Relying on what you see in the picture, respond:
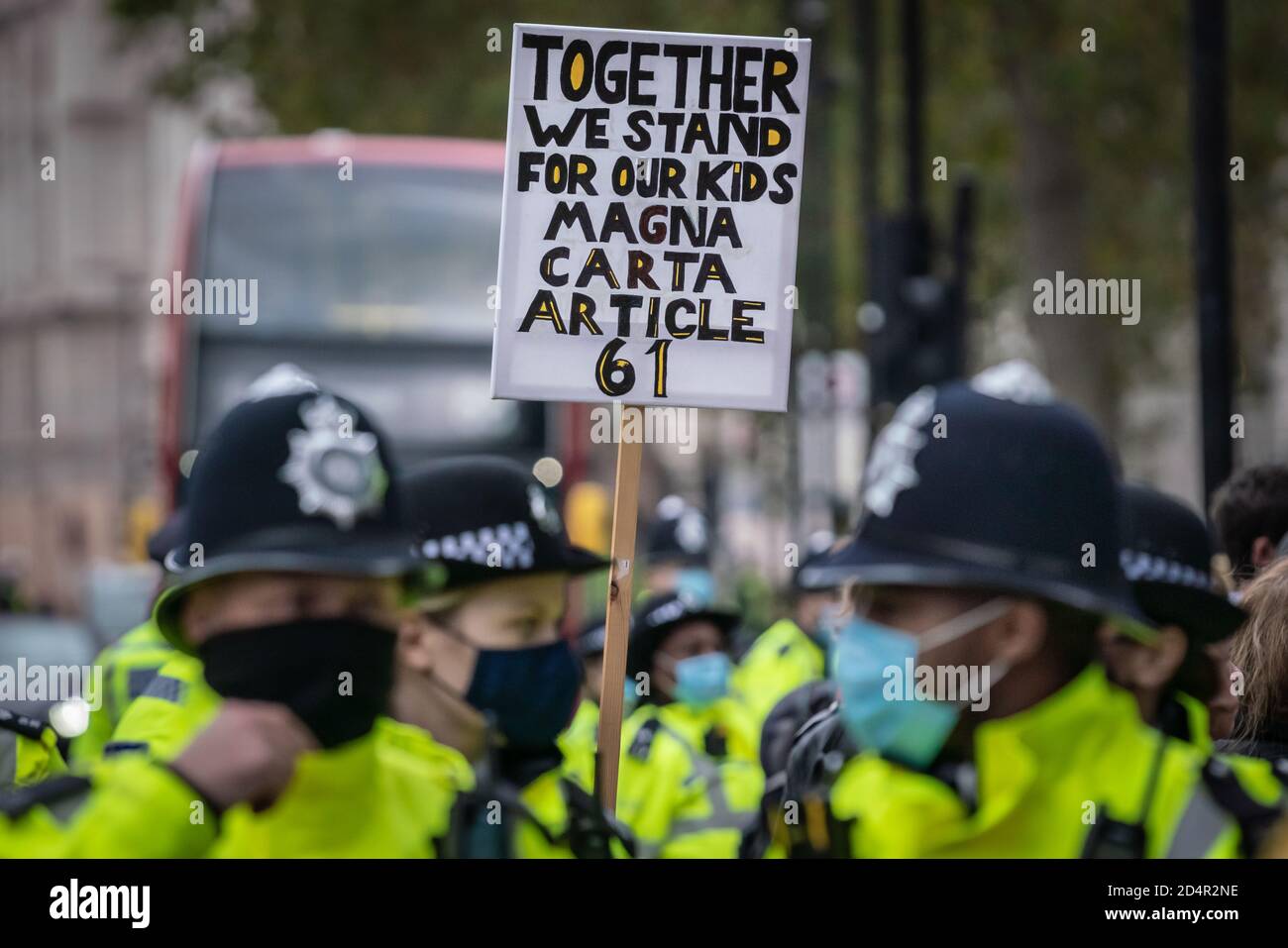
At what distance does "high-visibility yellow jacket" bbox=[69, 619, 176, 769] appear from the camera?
16.7 feet

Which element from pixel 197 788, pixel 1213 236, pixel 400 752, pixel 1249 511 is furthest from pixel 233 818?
pixel 1213 236

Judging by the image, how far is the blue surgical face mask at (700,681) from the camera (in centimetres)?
696


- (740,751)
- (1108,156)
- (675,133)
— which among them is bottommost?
(740,751)

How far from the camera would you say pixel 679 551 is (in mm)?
9711

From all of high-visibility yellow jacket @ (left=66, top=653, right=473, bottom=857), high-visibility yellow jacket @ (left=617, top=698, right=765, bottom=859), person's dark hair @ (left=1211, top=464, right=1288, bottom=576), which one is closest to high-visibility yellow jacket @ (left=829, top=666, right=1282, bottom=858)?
high-visibility yellow jacket @ (left=66, top=653, right=473, bottom=857)

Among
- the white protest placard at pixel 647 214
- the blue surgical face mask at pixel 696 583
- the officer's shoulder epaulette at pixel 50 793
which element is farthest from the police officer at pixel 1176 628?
the blue surgical face mask at pixel 696 583

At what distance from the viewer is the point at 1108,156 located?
65.1 feet

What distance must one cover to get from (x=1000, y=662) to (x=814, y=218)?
54.8ft

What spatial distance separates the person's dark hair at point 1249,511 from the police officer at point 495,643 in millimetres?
2267

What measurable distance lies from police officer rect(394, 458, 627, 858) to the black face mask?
70 centimetres

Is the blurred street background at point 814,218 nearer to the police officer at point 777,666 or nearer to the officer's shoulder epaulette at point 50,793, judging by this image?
the police officer at point 777,666

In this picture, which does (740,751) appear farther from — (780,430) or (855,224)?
(780,430)

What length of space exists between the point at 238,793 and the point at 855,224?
2372 centimetres
